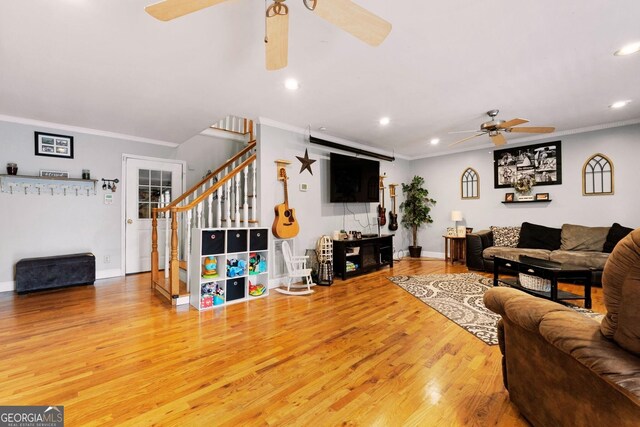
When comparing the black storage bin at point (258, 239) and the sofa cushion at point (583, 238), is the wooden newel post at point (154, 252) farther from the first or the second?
the sofa cushion at point (583, 238)

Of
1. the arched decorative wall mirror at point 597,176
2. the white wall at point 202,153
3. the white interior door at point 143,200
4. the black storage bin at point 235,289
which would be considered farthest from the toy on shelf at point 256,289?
the arched decorative wall mirror at point 597,176

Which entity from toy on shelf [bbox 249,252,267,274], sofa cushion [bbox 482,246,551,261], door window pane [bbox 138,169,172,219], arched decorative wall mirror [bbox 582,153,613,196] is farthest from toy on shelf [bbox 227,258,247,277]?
arched decorative wall mirror [bbox 582,153,613,196]

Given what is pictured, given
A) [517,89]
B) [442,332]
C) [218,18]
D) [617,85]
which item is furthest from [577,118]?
[218,18]

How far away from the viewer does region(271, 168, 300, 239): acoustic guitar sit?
160 inches

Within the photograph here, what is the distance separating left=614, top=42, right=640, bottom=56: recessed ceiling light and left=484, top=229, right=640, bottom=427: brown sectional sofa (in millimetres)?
2575

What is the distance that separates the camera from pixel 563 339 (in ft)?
3.61

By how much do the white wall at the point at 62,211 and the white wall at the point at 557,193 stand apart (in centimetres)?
614

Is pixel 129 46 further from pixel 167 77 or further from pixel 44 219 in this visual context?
pixel 44 219

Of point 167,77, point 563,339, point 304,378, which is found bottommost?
point 304,378

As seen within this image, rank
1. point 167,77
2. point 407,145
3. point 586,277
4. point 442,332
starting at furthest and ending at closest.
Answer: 1. point 407,145
2. point 586,277
3. point 167,77
4. point 442,332

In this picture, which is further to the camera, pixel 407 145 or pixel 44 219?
pixel 407 145

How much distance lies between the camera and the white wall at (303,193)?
416cm

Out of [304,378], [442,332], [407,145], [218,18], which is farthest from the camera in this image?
[407,145]

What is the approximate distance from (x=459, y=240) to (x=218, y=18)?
5787 millimetres
